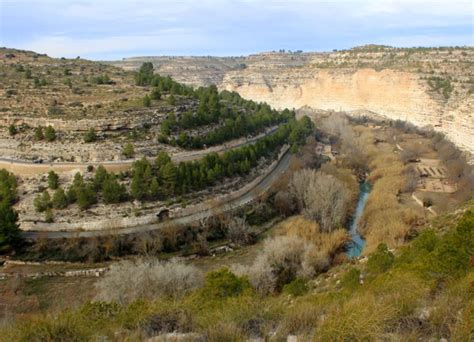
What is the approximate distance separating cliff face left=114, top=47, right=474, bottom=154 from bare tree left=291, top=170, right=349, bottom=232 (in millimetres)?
24039

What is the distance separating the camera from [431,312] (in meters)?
9.31

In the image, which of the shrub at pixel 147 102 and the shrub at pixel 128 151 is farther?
the shrub at pixel 147 102

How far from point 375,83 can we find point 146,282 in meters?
78.9

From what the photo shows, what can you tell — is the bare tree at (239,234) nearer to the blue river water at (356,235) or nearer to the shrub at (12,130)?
the blue river water at (356,235)

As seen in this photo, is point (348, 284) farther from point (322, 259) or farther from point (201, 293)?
point (322, 259)

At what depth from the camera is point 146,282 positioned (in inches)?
844

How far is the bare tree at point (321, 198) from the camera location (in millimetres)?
33906

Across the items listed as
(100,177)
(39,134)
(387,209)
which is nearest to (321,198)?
(387,209)

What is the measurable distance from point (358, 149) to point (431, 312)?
169 feet

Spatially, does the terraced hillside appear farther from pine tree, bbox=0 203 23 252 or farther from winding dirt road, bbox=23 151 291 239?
pine tree, bbox=0 203 23 252

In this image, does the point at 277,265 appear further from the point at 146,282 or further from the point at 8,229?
the point at 8,229

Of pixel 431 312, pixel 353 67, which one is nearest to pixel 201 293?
pixel 431 312

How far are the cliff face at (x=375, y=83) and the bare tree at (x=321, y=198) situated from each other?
24.0 meters

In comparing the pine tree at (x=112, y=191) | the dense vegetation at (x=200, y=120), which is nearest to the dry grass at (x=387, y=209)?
the dense vegetation at (x=200, y=120)
